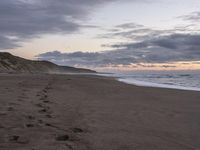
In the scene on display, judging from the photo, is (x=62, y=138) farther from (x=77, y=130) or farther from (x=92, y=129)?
(x=92, y=129)

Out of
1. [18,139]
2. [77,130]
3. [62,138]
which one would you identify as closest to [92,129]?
[77,130]

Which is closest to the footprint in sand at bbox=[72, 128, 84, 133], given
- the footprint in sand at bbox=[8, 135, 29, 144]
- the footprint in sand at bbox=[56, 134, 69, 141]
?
the footprint in sand at bbox=[56, 134, 69, 141]

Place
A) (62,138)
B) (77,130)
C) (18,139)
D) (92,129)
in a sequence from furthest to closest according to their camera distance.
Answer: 1. (92,129)
2. (77,130)
3. (62,138)
4. (18,139)

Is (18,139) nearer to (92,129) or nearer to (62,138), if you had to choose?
(62,138)

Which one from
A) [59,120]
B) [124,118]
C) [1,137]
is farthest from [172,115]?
[1,137]

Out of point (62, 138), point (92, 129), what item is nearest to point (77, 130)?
point (92, 129)

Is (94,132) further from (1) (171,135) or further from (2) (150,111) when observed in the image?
(2) (150,111)

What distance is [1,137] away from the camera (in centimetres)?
632

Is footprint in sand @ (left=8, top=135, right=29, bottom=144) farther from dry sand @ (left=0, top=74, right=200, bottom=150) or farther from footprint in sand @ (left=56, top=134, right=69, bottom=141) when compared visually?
footprint in sand @ (left=56, top=134, right=69, bottom=141)

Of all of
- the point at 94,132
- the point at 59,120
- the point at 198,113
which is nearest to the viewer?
the point at 94,132

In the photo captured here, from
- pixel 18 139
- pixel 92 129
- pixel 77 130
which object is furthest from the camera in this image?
pixel 92 129

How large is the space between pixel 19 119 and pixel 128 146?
2.88m

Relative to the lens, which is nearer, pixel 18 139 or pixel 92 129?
pixel 18 139

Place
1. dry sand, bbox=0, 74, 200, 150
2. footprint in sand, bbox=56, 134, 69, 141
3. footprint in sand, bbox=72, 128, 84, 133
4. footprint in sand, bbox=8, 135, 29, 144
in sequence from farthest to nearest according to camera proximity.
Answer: footprint in sand, bbox=72, 128, 84, 133 → footprint in sand, bbox=56, 134, 69, 141 → dry sand, bbox=0, 74, 200, 150 → footprint in sand, bbox=8, 135, 29, 144
